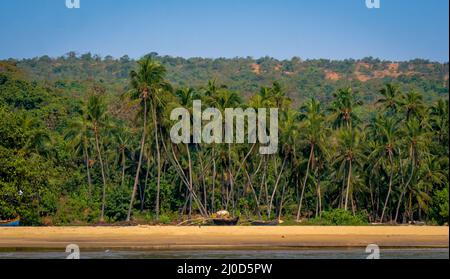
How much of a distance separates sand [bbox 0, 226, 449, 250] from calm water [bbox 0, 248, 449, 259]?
2.03 m

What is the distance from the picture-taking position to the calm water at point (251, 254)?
34.3 metres

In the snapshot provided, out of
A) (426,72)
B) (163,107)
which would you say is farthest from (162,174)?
(426,72)

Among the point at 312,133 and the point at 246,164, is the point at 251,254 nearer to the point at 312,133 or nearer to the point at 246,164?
the point at 312,133

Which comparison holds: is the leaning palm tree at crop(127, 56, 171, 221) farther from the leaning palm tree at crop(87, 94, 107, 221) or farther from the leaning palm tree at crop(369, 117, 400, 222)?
the leaning palm tree at crop(369, 117, 400, 222)

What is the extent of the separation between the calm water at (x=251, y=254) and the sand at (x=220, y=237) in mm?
2033

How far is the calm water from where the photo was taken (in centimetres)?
3434

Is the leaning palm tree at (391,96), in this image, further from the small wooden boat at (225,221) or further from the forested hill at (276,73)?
the forested hill at (276,73)

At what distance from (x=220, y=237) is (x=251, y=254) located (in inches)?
348

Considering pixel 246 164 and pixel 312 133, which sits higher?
pixel 312 133

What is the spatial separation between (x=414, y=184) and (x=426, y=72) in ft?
370

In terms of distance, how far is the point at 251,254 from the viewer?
1403 inches

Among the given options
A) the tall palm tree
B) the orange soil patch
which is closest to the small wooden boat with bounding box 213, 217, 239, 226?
the tall palm tree

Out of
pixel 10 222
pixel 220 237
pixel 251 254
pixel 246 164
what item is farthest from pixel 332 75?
pixel 251 254
